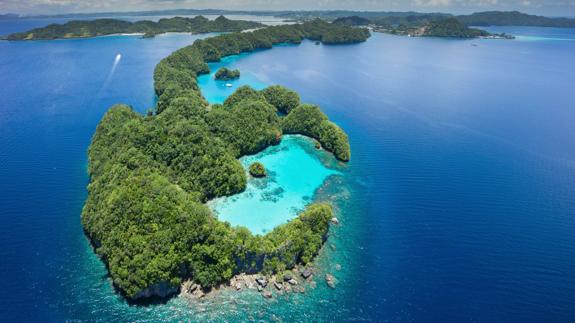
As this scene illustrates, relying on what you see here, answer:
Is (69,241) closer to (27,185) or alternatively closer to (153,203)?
(153,203)

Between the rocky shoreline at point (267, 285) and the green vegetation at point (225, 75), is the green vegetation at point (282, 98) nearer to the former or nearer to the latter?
the green vegetation at point (225, 75)

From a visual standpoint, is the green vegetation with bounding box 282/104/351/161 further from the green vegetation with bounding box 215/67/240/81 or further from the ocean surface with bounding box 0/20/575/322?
the green vegetation with bounding box 215/67/240/81

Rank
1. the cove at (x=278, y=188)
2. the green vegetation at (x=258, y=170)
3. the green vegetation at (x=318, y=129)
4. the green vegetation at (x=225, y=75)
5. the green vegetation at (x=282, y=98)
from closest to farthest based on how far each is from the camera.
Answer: the cove at (x=278, y=188) < the green vegetation at (x=258, y=170) < the green vegetation at (x=318, y=129) < the green vegetation at (x=282, y=98) < the green vegetation at (x=225, y=75)

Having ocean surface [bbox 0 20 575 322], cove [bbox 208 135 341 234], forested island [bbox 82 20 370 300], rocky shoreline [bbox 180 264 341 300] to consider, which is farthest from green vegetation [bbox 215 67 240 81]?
rocky shoreline [bbox 180 264 341 300]

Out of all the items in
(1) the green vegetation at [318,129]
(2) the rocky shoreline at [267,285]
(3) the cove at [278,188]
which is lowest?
(2) the rocky shoreline at [267,285]

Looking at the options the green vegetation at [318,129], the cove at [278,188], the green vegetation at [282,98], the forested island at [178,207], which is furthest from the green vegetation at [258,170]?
the green vegetation at [282,98]

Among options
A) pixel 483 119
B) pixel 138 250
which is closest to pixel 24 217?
pixel 138 250
